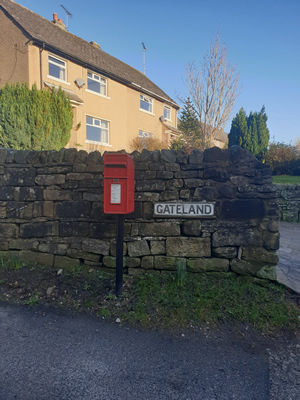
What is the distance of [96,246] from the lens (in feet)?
12.5

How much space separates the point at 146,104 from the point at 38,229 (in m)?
17.2

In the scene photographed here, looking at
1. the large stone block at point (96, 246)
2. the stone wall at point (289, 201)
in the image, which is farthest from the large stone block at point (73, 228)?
the stone wall at point (289, 201)

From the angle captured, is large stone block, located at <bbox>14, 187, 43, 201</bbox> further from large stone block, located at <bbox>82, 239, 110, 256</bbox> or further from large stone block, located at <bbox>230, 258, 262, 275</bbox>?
large stone block, located at <bbox>230, 258, 262, 275</bbox>

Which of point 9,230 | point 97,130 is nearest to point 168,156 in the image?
point 9,230

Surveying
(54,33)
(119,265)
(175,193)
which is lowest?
(119,265)

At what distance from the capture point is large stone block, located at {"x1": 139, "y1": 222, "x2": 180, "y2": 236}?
365cm

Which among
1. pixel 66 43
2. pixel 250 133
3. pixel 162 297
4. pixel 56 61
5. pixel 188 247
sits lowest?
pixel 162 297

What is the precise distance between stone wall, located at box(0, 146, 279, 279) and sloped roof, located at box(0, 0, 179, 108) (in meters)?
10.9

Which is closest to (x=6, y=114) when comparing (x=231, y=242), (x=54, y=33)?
(x=54, y=33)

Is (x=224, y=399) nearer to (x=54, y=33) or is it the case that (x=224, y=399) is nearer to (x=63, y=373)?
(x=63, y=373)

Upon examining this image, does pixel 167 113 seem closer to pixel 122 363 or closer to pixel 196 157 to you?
pixel 196 157

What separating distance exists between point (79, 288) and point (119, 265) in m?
0.66

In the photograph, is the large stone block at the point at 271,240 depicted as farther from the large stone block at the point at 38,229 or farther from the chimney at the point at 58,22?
the chimney at the point at 58,22

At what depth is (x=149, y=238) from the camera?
3691 millimetres
